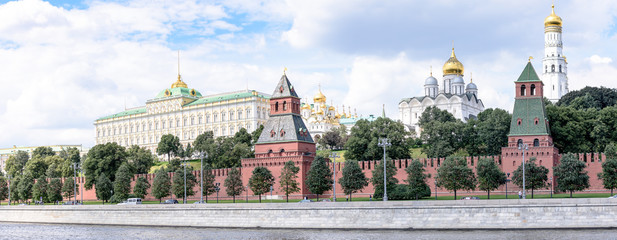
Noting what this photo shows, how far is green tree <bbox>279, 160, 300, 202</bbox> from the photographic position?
68.6 metres

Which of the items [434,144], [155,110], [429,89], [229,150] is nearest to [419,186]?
[434,144]

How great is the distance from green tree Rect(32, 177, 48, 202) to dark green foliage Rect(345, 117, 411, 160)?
113ft

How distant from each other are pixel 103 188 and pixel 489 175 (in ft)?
136

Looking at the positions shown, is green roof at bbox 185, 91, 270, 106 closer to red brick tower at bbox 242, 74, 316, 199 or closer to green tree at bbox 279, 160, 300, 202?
red brick tower at bbox 242, 74, 316, 199

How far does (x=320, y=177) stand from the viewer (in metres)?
67.8

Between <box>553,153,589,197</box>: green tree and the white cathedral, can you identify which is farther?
the white cathedral

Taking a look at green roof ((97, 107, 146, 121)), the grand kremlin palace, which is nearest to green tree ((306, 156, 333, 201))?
the grand kremlin palace

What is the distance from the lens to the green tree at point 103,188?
3231 inches

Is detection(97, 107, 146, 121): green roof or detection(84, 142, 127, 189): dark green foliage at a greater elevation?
detection(97, 107, 146, 121): green roof

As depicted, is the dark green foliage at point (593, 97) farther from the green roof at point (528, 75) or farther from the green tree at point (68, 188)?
the green tree at point (68, 188)

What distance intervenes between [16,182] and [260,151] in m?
35.2

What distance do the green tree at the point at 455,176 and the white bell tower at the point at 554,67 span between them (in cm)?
7603

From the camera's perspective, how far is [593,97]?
104 metres

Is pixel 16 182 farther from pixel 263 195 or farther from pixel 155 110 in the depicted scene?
pixel 155 110
